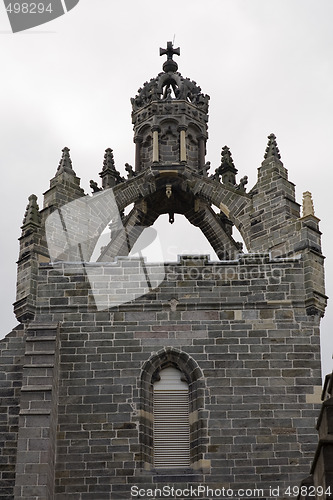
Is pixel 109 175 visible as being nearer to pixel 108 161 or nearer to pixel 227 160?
pixel 108 161

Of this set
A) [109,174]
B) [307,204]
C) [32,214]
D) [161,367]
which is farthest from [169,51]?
[161,367]

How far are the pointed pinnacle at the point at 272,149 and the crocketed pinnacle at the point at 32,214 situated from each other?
23.7ft

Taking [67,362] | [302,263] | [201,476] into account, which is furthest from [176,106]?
[201,476]

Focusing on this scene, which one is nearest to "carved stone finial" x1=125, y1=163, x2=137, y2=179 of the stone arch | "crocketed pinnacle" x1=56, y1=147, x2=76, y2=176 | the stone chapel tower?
the stone arch

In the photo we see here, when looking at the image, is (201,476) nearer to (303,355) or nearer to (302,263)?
(303,355)

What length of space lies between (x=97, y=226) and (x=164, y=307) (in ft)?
16.7

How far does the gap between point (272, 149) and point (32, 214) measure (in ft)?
25.3

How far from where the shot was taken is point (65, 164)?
114 feet

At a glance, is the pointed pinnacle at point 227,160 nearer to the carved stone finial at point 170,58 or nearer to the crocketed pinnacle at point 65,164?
the carved stone finial at point 170,58

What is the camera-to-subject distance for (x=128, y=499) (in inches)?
1085

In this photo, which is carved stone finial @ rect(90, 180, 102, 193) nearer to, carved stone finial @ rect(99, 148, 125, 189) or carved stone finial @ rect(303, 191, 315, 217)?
carved stone finial @ rect(99, 148, 125, 189)

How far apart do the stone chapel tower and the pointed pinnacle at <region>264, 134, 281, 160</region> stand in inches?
68.8

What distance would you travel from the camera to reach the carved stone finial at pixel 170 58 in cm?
3791

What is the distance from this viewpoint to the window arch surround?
1109 inches
